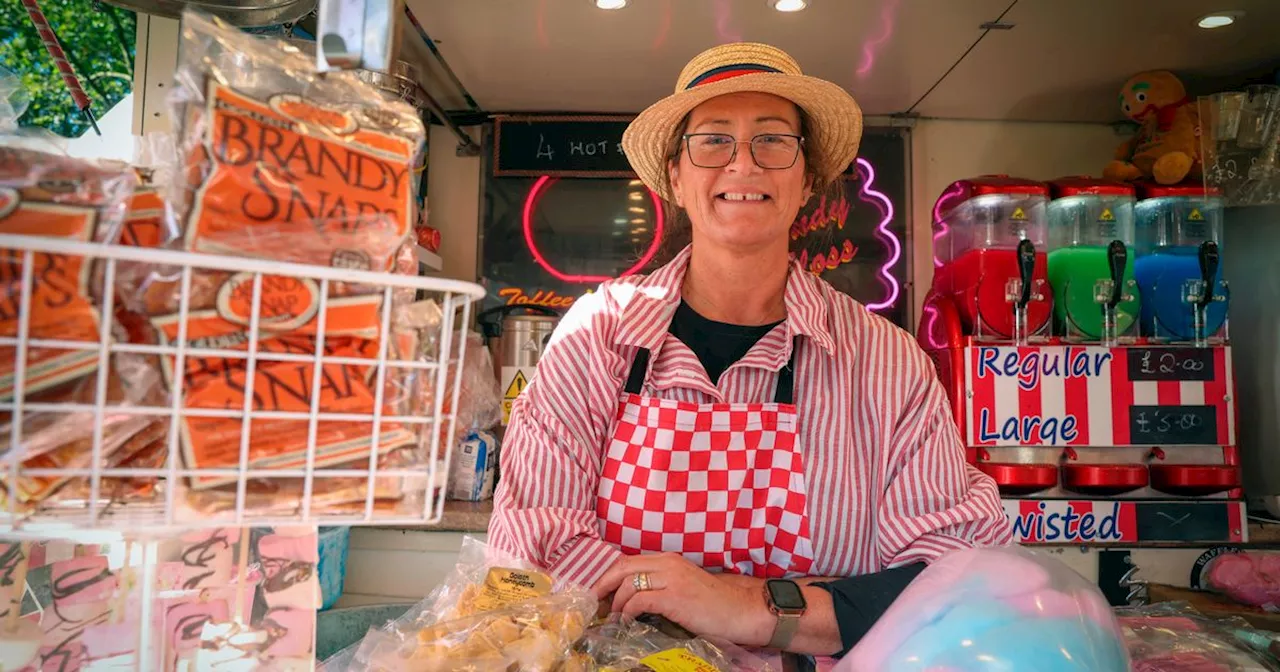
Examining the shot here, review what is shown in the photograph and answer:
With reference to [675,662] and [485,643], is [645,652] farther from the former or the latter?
[485,643]

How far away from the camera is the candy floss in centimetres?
66

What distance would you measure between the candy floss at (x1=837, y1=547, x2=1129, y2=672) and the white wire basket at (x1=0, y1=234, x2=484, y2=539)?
47 centimetres

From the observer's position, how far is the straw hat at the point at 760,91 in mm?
1592

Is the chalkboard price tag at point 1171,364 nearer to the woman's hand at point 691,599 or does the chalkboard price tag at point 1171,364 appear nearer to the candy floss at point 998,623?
the woman's hand at point 691,599

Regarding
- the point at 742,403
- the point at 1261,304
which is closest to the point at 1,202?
the point at 742,403

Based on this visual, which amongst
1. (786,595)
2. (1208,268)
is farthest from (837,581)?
(1208,268)

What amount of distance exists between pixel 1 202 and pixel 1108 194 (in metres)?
3.25

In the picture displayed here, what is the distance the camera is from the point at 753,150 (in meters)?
1.61

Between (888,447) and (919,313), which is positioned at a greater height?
(919,313)

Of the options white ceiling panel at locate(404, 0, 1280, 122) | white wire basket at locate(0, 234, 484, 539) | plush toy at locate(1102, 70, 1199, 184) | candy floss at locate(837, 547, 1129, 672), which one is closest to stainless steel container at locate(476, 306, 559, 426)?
white ceiling panel at locate(404, 0, 1280, 122)

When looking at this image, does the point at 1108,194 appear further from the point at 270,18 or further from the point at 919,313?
the point at 270,18

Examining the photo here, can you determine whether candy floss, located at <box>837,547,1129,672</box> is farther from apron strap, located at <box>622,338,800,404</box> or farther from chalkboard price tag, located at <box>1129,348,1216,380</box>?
chalkboard price tag, located at <box>1129,348,1216,380</box>

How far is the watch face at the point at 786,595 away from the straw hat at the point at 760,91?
37.7 inches

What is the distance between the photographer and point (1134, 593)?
2625 mm
